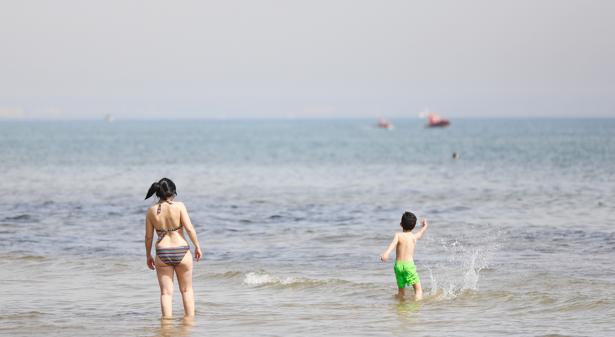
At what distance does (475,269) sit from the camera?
1548cm

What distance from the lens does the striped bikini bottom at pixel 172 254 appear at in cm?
1016

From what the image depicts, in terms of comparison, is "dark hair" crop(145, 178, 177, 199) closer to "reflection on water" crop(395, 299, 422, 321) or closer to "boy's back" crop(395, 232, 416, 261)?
"reflection on water" crop(395, 299, 422, 321)

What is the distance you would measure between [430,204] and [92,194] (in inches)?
484

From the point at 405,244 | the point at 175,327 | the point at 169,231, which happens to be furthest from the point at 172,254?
the point at 405,244

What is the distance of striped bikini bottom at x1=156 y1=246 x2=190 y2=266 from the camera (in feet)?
33.3

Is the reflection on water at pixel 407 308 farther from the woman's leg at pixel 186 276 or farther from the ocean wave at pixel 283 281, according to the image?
the woman's leg at pixel 186 276

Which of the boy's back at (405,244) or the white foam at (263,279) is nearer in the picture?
the boy's back at (405,244)

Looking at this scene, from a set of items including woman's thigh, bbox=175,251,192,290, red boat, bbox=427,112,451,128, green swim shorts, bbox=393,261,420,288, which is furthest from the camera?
red boat, bbox=427,112,451,128

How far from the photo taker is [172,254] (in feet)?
33.4

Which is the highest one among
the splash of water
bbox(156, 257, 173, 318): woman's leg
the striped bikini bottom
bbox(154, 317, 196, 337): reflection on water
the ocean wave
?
the striped bikini bottom

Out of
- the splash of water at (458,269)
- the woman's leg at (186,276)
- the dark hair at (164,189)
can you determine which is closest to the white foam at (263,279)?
the splash of water at (458,269)

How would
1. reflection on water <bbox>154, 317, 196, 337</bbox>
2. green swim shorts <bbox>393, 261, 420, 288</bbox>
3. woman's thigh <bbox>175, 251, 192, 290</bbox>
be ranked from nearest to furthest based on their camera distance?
woman's thigh <bbox>175, 251, 192, 290</bbox>
reflection on water <bbox>154, 317, 196, 337</bbox>
green swim shorts <bbox>393, 261, 420, 288</bbox>

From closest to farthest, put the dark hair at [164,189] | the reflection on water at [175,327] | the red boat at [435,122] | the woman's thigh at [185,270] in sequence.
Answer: the dark hair at [164,189] < the woman's thigh at [185,270] < the reflection on water at [175,327] < the red boat at [435,122]

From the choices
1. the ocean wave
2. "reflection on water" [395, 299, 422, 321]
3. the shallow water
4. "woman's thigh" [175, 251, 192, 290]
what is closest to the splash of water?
the shallow water
